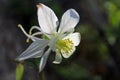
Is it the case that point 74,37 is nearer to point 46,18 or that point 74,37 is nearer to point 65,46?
point 65,46

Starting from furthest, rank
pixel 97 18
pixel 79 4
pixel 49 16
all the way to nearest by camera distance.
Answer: pixel 79 4
pixel 97 18
pixel 49 16

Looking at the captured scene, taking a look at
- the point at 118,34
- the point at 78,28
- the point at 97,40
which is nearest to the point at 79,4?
the point at 78,28

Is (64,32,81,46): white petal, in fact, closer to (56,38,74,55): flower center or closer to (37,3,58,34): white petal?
(56,38,74,55): flower center

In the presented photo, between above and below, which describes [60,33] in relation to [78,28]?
above

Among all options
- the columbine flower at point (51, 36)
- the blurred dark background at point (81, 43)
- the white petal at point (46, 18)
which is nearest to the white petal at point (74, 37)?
the columbine flower at point (51, 36)

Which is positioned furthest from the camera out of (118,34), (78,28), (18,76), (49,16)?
(78,28)

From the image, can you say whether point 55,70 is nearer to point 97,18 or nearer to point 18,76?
point 97,18

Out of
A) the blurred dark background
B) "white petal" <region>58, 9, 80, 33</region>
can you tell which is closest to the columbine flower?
"white petal" <region>58, 9, 80, 33</region>
